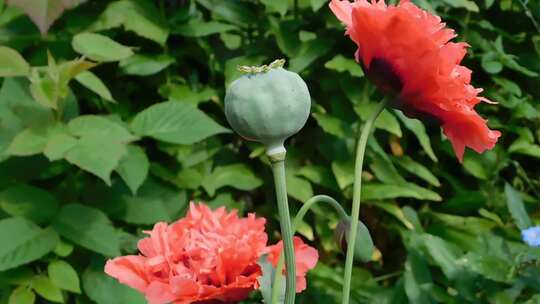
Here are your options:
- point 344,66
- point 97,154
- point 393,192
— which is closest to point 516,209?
point 393,192

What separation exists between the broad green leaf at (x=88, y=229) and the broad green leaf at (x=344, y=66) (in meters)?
0.47

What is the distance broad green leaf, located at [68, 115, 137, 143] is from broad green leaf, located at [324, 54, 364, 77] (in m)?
0.38

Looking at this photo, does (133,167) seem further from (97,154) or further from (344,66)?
(344,66)

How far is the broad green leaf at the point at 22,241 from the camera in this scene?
122cm

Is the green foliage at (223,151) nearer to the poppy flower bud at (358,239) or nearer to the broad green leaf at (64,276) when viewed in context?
the broad green leaf at (64,276)

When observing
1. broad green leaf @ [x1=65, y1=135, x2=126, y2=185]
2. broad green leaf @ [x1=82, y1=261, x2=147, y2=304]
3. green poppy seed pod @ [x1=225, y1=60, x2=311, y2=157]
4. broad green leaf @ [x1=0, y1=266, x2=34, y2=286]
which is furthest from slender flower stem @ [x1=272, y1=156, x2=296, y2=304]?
broad green leaf @ [x1=0, y1=266, x2=34, y2=286]

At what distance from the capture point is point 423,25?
1.84ft

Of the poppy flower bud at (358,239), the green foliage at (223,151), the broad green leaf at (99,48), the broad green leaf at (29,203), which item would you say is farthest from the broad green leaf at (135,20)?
the poppy flower bud at (358,239)

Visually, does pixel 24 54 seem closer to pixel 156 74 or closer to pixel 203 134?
pixel 156 74

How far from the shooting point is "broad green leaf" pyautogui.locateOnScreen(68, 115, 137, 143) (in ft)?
4.17

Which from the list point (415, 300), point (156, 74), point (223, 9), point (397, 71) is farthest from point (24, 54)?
point (397, 71)

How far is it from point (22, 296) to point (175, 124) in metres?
0.37

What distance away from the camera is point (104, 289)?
131cm

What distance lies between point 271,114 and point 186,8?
1034 millimetres
